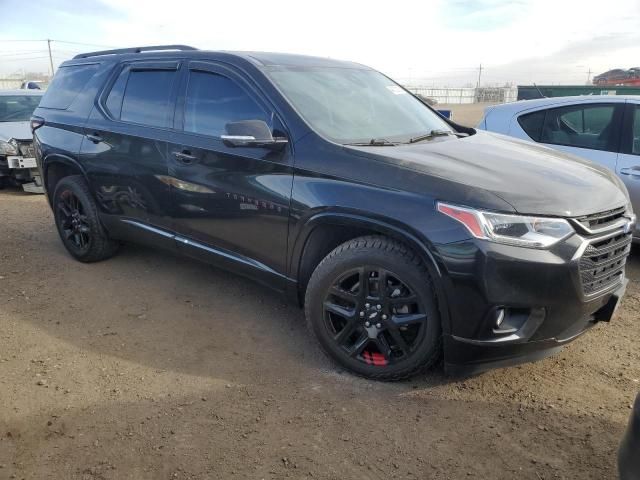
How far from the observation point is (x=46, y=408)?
283 cm

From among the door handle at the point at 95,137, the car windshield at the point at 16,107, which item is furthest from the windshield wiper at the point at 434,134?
the car windshield at the point at 16,107

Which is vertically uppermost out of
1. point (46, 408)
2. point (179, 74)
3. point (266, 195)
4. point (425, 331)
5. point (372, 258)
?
point (179, 74)

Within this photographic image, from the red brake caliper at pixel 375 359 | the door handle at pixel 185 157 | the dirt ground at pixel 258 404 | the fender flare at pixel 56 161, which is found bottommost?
the dirt ground at pixel 258 404

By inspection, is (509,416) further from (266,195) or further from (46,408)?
(46,408)

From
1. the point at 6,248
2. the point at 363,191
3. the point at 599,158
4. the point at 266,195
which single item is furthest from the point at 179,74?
the point at 599,158

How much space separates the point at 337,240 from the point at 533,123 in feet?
10.8

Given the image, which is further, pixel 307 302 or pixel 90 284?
pixel 90 284

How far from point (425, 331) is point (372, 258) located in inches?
18.6

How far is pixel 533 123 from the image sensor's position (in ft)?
17.8

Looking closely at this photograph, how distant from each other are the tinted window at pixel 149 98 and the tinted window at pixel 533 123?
11.6ft

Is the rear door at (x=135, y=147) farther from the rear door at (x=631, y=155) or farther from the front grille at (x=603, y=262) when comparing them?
the rear door at (x=631, y=155)

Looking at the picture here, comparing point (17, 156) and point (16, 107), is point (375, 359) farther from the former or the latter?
point (16, 107)

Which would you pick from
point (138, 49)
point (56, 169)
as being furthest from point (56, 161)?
point (138, 49)

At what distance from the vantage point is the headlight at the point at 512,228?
2.51 meters
